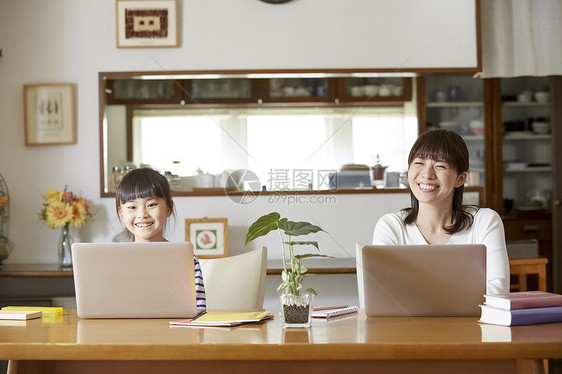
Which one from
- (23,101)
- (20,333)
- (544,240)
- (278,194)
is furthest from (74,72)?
(544,240)

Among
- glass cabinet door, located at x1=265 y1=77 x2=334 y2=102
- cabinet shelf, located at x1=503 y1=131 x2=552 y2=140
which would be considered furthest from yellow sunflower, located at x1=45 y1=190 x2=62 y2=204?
cabinet shelf, located at x1=503 y1=131 x2=552 y2=140

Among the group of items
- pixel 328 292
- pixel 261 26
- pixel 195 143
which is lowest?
pixel 328 292

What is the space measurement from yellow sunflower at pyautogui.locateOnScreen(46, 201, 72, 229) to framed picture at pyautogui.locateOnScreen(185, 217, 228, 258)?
587 mm

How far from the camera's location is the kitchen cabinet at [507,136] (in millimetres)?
5031

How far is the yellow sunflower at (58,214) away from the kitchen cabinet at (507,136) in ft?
8.90

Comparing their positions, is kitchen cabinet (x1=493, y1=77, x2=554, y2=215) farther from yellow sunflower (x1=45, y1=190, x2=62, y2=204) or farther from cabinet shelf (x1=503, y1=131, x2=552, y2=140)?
yellow sunflower (x1=45, y1=190, x2=62, y2=204)

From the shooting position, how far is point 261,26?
347 cm

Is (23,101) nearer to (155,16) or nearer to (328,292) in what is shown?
(155,16)

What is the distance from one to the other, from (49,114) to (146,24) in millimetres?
690

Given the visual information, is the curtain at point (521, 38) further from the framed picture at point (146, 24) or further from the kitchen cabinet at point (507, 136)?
the framed picture at point (146, 24)

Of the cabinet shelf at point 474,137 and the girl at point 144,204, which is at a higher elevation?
the cabinet shelf at point 474,137

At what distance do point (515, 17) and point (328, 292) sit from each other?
84.4 inches

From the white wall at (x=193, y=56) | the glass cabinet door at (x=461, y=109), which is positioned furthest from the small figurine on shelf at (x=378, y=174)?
the glass cabinet door at (x=461, y=109)

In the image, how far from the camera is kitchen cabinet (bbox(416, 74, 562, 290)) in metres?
5.03
